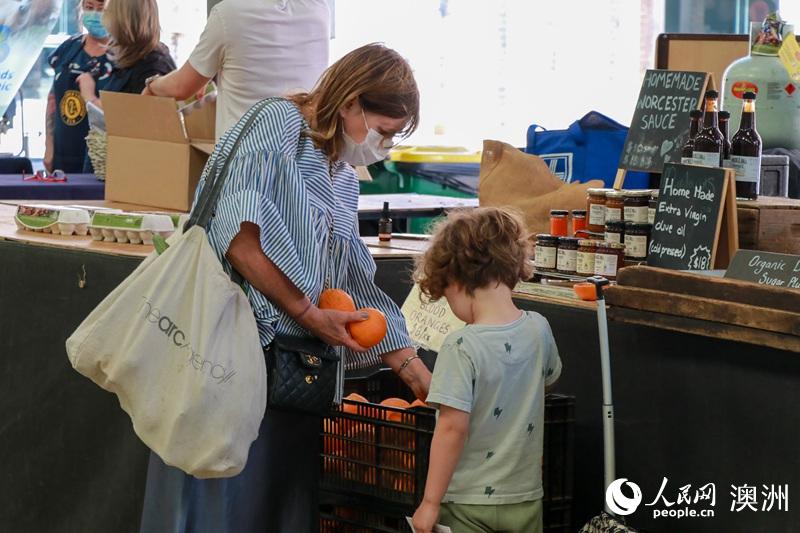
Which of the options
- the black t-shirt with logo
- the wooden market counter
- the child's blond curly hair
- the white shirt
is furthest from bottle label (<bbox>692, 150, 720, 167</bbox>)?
the black t-shirt with logo

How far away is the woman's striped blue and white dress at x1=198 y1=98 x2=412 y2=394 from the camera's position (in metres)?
2.45

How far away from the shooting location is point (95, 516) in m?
3.48

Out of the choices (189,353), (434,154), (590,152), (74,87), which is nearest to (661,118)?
(590,152)

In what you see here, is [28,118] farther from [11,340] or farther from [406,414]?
[406,414]

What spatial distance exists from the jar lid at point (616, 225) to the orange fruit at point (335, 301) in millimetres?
746

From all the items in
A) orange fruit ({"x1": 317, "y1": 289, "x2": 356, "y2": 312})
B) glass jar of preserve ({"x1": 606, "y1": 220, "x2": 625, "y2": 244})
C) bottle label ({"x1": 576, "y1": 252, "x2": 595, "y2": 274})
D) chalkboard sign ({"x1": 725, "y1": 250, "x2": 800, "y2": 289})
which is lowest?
orange fruit ({"x1": 317, "y1": 289, "x2": 356, "y2": 312})

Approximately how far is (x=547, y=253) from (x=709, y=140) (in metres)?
0.49

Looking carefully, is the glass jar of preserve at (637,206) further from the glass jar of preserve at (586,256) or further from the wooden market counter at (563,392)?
the wooden market counter at (563,392)

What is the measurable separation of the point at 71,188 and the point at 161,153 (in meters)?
1.14

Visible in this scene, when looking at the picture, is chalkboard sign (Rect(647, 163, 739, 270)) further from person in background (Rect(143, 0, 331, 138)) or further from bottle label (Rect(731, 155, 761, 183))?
person in background (Rect(143, 0, 331, 138))

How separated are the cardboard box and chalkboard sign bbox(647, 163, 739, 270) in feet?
5.47

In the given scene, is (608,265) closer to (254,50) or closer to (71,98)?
(254,50)

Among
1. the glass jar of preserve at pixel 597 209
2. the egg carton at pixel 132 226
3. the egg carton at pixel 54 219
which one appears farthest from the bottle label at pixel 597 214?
the egg carton at pixel 54 219

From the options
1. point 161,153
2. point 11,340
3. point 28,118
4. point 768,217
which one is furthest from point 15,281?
point 28,118
